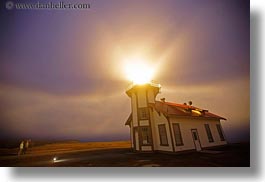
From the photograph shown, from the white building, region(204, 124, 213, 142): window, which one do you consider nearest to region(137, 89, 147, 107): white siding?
the white building

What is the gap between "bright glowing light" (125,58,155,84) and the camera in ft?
6.14

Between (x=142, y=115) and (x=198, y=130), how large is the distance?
332mm

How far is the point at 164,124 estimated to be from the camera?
6.09 feet

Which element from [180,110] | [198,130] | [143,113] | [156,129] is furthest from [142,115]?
[198,130]

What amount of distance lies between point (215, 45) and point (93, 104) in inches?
30.4

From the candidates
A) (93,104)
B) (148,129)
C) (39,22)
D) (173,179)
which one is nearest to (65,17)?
(39,22)

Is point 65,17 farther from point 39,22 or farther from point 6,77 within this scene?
point 6,77

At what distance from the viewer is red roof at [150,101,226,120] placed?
1.85 metres

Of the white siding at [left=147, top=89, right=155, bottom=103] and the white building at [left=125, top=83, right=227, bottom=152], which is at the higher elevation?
the white siding at [left=147, top=89, right=155, bottom=103]

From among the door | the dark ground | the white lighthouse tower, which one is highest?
the white lighthouse tower

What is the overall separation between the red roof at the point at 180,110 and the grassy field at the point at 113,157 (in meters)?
0.22

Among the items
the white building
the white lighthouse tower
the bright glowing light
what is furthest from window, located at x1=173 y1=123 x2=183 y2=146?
the bright glowing light

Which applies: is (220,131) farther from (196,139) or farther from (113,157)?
(113,157)

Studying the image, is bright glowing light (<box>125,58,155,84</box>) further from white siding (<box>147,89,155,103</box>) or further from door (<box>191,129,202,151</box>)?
door (<box>191,129,202,151</box>)
